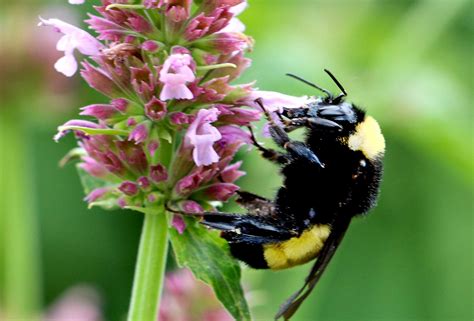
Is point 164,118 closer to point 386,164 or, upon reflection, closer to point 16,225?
point 16,225

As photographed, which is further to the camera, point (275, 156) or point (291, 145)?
point (275, 156)

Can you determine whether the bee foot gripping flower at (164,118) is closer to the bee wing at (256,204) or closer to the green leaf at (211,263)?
the green leaf at (211,263)

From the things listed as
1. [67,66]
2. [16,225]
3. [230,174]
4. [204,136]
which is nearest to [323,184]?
[230,174]

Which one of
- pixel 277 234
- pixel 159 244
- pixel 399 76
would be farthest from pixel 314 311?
pixel 159 244

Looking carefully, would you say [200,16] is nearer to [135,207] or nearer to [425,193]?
[135,207]

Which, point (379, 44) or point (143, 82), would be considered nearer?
point (143, 82)
